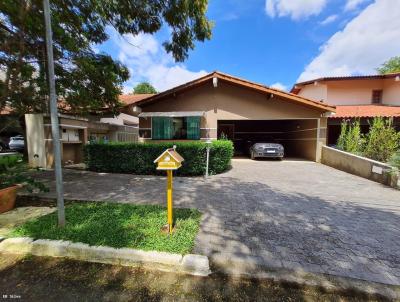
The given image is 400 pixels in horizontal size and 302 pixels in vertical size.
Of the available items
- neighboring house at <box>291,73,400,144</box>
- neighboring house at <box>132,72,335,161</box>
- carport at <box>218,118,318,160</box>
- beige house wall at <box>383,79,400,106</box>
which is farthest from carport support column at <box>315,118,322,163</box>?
beige house wall at <box>383,79,400,106</box>

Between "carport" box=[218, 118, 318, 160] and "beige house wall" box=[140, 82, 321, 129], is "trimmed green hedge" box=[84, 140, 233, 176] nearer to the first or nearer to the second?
"beige house wall" box=[140, 82, 321, 129]

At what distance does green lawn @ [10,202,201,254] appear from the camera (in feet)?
9.84

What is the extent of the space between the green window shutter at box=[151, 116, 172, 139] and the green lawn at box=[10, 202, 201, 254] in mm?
7532

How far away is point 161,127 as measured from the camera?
38.2ft

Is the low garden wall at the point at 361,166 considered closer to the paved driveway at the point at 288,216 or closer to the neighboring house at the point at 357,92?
the paved driveway at the point at 288,216

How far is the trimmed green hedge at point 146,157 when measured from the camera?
25.3 ft

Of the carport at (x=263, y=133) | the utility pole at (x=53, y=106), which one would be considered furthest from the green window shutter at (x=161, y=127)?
the utility pole at (x=53, y=106)

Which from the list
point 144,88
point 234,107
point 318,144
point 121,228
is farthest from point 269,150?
point 144,88

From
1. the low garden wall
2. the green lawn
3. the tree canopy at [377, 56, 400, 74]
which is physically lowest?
the green lawn

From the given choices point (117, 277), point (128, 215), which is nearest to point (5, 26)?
point (128, 215)

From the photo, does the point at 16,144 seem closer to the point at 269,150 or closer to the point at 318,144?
the point at 269,150

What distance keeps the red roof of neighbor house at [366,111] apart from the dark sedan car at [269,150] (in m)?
4.11

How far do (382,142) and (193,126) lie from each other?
28.4 ft

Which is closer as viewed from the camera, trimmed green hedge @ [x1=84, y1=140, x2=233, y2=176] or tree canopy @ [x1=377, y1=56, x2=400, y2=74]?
trimmed green hedge @ [x1=84, y1=140, x2=233, y2=176]
